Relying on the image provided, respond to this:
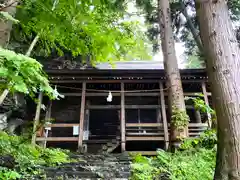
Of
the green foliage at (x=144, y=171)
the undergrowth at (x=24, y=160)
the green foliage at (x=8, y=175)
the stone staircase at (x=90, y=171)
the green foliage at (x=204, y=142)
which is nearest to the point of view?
the green foliage at (x=8, y=175)

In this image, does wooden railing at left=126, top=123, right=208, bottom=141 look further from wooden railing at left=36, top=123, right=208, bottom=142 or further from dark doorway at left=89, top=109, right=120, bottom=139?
dark doorway at left=89, top=109, right=120, bottom=139

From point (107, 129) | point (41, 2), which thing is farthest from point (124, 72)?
point (41, 2)

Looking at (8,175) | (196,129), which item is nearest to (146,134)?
(196,129)

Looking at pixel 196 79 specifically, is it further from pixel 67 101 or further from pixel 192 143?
pixel 67 101

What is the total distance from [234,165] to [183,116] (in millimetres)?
5734

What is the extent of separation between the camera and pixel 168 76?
873cm

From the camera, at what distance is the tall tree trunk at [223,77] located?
229cm

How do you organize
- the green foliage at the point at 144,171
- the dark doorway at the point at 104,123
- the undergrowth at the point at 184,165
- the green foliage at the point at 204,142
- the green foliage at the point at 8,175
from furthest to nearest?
the dark doorway at the point at 104,123, the green foliage at the point at 204,142, the undergrowth at the point at 184,165, the green foliage at the point at 144,171, the green foliage at the point at 8,175

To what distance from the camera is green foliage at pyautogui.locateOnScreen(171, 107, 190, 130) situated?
25.6 feet

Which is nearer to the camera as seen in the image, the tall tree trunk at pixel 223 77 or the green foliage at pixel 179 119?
the tall tree trunk at pixel 223 77

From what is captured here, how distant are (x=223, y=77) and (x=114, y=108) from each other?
9.17m

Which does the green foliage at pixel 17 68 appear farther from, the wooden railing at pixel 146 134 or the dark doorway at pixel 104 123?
the dark doorway at pixel 104 123

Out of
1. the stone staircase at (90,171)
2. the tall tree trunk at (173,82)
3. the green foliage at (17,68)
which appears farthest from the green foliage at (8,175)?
the tall tree trunk at (173,82)

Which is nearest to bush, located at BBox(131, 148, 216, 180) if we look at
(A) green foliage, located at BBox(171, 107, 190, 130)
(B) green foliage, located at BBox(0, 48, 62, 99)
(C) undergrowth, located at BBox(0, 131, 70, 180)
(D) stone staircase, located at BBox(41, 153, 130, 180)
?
(D) stone staircase, located at BBox(41, 153, 130, 180)
